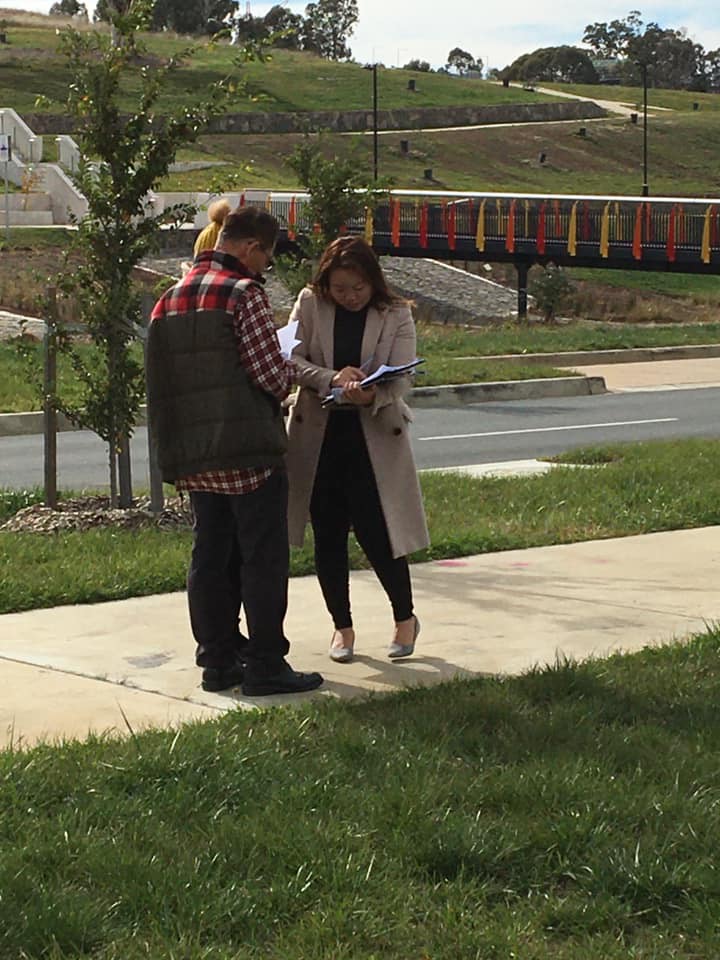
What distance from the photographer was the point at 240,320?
6.52 meters

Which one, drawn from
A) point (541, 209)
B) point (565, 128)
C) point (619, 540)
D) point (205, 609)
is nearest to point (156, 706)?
point (205, 609)

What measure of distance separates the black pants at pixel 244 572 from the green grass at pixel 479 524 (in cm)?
175

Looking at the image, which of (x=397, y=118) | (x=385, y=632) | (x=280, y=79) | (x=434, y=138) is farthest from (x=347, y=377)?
(x=280, y=79)

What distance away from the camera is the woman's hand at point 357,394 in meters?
6.84

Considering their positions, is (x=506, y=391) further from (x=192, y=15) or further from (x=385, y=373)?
(x=192, y=15)

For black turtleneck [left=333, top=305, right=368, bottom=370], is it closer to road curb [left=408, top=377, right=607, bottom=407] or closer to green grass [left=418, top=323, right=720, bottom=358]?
road curb [left=408, top=377, right=607, bottom=407]

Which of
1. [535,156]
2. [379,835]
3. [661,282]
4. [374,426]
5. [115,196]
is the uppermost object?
[535,156]

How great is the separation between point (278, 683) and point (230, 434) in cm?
94

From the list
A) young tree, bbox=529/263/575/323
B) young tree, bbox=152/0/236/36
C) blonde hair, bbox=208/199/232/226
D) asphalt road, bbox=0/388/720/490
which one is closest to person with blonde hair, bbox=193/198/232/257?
blonde hair, bbox=208/199/232/226

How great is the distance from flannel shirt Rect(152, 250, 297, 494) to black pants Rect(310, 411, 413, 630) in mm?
552

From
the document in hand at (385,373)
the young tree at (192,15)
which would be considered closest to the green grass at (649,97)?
the young tree at (192,15)

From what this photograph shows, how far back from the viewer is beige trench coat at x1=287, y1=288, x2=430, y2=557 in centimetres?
709

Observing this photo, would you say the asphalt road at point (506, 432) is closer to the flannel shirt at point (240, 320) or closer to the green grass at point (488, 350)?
the green grass at point (488, 350)

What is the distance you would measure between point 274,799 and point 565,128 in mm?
95364
